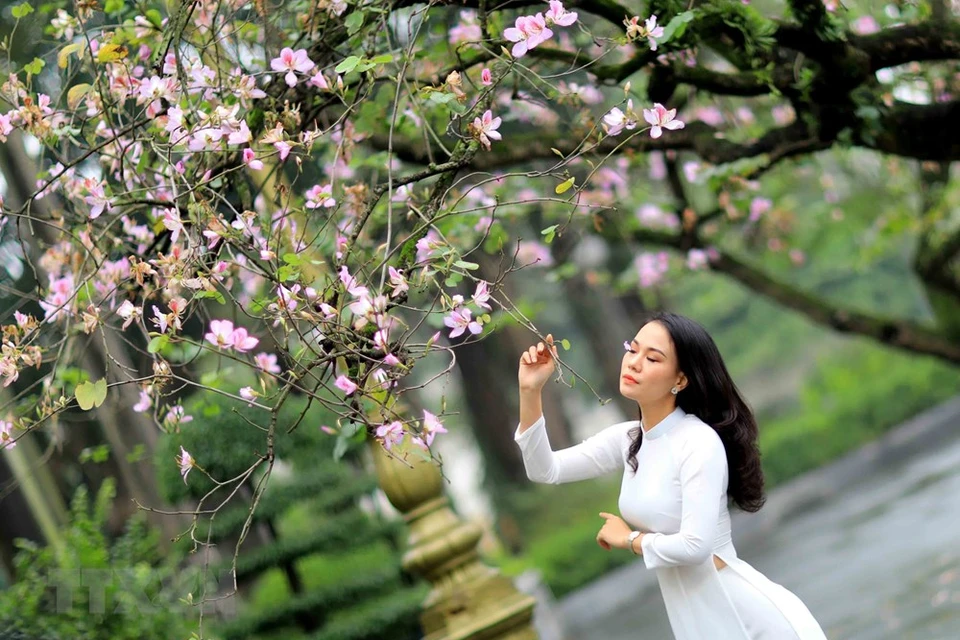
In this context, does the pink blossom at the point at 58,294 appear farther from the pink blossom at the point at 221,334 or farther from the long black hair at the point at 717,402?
the long black hair at the point at 717,402

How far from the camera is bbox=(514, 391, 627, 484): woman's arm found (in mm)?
3871

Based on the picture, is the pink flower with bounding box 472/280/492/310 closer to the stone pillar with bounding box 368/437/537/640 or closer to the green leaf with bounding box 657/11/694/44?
the green leaf with bounding box 657/11/694/44

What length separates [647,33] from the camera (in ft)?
12.5

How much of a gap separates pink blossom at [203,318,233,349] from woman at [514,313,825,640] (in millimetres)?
877

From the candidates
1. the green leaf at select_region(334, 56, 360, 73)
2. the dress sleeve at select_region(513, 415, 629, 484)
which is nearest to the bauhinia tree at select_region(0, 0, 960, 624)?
the green leaf at select_region(334, 56, 360, 73)

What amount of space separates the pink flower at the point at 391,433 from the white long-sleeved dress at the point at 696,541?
0.71m

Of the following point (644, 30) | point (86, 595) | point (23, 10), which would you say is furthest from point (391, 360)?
point (86, 595)

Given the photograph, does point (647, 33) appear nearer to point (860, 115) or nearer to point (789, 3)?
point (789, 3)

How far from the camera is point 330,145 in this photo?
6.27m

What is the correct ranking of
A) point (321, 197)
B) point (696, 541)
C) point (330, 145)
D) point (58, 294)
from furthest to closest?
point (330, 145) → point (58, 294) → point (321, 197) → point (696, 541)

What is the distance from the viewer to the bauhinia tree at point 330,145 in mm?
3623

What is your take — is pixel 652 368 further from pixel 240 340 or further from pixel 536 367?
pixel 240 340

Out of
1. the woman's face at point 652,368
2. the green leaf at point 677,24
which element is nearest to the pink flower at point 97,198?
the woman's face at point 652,368

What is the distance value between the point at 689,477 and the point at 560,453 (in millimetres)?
541
